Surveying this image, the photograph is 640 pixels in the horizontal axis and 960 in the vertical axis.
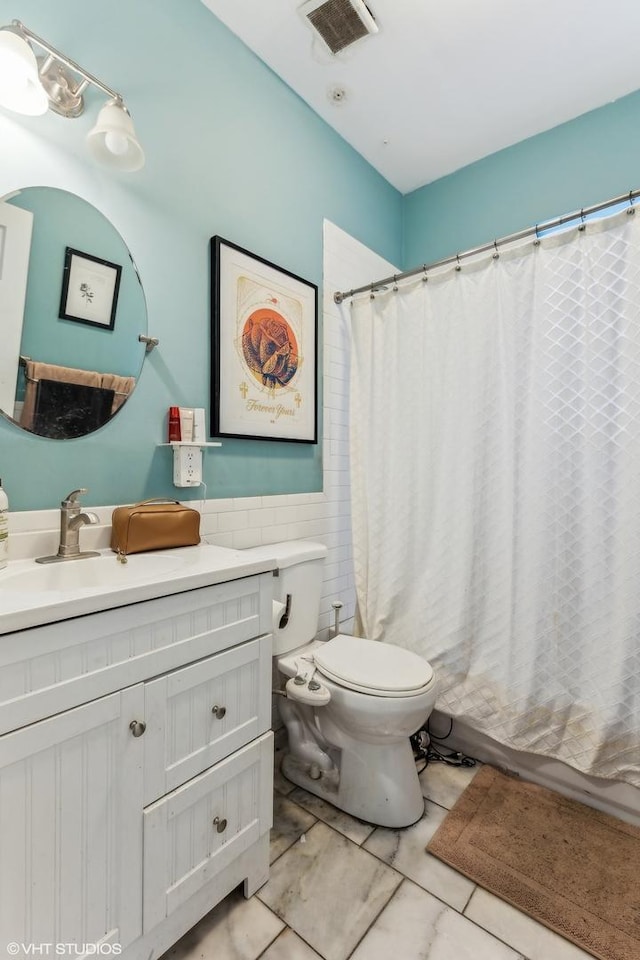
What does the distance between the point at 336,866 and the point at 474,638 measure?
857 mm

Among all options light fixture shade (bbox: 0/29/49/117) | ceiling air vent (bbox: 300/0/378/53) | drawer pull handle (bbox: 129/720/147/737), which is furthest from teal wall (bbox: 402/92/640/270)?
drawer pull handle (bbox: 129/720/147/737)

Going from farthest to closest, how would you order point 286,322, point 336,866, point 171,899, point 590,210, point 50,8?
point 286,322, point 590,210, point 336,866, point 50,8, point 171,899

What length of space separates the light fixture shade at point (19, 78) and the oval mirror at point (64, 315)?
0.54 ft

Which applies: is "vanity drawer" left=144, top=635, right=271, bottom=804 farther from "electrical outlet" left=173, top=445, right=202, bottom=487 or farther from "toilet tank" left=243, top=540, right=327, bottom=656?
"electrical outlet" left=173, top=445, right=202, bottom=487

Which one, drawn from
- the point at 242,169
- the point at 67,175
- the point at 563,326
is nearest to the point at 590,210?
the point at 563,326

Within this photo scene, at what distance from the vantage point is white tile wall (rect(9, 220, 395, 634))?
67.1 inches

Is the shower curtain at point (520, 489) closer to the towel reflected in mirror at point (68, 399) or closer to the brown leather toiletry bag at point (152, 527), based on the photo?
the brown leather toiletry bag at point (152, 527)

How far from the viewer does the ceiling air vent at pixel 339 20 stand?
1.45 meters

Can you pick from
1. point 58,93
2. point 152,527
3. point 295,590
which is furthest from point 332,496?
point 58,93

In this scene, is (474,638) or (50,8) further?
(474,638)

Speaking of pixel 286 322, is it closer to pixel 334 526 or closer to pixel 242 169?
pixel 242 169

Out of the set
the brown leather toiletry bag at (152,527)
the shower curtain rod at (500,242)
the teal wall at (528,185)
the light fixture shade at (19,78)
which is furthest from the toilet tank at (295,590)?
the teal wall at (528,185)

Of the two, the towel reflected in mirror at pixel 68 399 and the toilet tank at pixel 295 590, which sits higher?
the towel reflected in mirror at pixel 68 399

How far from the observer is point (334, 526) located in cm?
205
